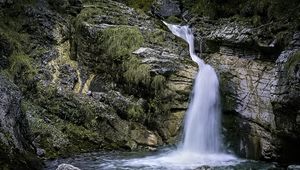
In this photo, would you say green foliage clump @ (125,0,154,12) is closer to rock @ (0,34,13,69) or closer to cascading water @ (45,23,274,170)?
cascading water @ (45,23,274,170)

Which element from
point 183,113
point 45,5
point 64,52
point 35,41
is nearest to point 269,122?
point 183,113

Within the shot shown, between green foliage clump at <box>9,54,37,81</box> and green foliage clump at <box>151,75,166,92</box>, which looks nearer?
green foliage clump at <box>151,75,166,92</box>

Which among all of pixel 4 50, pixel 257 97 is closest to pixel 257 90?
pixel 257 97

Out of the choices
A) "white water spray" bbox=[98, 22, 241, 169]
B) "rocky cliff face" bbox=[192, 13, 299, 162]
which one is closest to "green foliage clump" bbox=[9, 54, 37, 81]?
"white water spray" bbox=[98, 22, 241, 169]

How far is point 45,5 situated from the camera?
15.1 meters

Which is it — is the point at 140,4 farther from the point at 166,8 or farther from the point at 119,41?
the point at 119,41

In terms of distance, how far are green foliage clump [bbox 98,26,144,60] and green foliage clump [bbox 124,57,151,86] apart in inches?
20.1

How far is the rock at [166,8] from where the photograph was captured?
16547 millimetres

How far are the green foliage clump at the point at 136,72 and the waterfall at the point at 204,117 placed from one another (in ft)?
5.11

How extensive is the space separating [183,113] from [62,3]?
23.0 feet

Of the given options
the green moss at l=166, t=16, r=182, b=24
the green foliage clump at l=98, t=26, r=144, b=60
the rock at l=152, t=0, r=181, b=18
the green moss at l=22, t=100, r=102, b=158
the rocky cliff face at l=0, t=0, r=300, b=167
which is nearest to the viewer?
the rocky cliff face at l=0, t=0, r=300, b=167

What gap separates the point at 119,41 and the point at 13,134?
574 centimetres

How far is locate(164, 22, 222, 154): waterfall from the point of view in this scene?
1141 centimetres

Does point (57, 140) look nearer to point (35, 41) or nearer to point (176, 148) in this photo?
point (176, 148)
